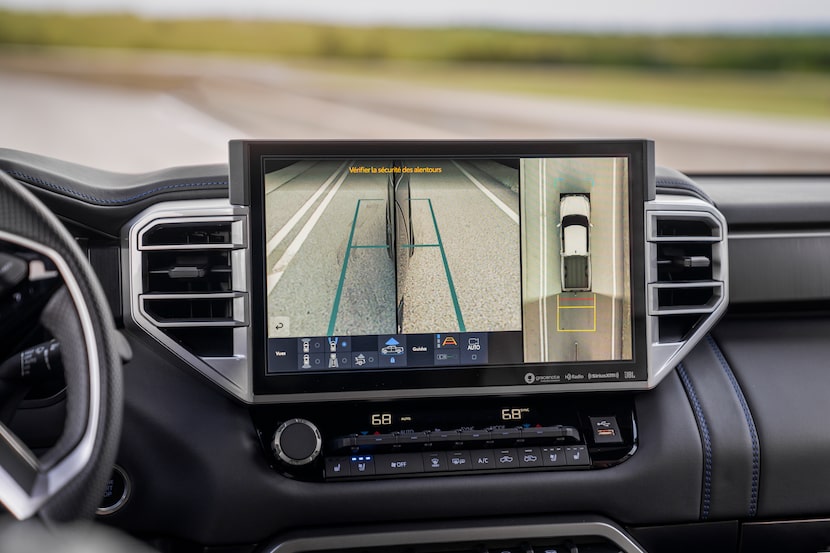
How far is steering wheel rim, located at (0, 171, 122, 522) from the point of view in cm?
152

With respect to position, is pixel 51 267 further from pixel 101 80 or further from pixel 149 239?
pixel 101 80

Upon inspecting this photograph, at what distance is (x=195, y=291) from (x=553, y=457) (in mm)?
1104

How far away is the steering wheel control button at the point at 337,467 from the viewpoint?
2.34 meters

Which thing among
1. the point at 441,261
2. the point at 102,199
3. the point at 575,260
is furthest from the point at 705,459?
the point at 102,199

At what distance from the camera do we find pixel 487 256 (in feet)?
7.53

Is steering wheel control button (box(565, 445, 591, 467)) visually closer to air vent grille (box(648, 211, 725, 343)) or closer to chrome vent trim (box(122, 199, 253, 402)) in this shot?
air vent grille (box(648, 211, 725, 343))

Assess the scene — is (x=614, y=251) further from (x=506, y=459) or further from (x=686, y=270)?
(x=506, y=459)

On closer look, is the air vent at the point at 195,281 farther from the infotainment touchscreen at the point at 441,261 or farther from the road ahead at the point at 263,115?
the road ahead at the point at 263,115

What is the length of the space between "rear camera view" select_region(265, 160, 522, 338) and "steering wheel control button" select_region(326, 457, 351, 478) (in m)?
0.36

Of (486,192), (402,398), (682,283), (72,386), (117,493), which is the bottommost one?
(117,493)

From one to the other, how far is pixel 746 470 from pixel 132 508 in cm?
178

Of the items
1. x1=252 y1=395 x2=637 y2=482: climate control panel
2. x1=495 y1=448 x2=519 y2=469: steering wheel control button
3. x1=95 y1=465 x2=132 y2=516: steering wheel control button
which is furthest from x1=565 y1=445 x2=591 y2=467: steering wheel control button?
x1=95 y1=465 x2=132 y2=516: steering wheel control button

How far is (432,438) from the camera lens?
2381mm

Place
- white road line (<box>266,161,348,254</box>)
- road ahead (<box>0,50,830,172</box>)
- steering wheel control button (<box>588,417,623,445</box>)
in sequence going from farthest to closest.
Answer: road ahead (<box>0,50,830,172</box>) < steering wheel control button (<box>588,417,623,445</box>) < white road line (<box>266,161,348,254</box>)
